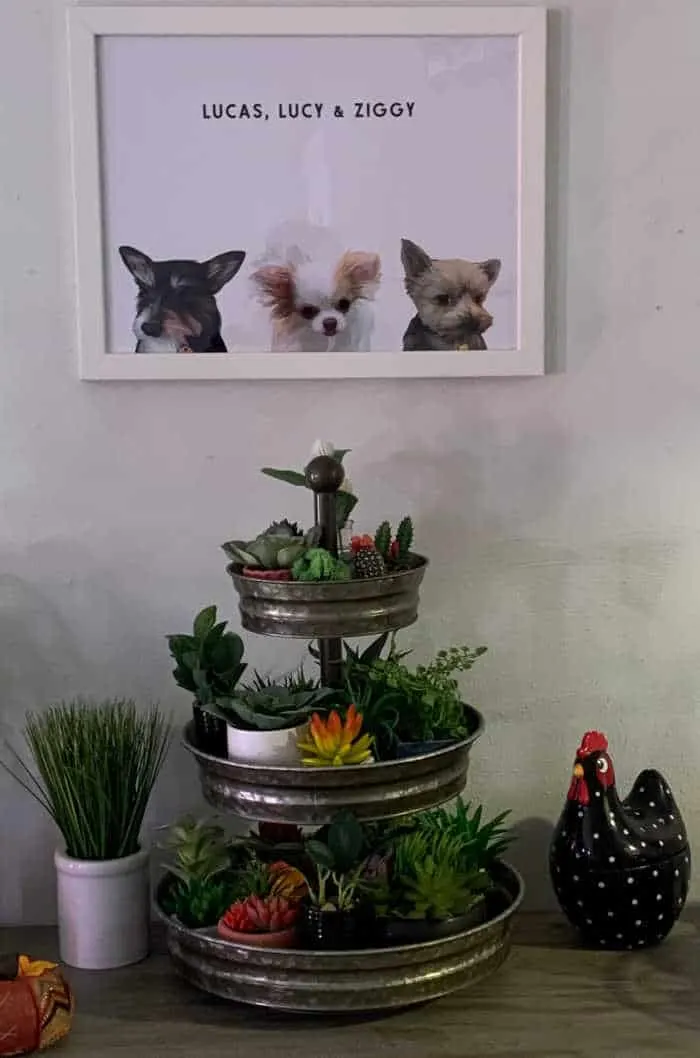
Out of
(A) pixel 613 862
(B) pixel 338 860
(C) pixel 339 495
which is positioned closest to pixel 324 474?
(C) pixel 339 495

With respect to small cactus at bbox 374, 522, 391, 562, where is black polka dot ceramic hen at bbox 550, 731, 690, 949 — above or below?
below

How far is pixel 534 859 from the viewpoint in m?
1.24

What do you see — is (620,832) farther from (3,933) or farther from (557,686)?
(3,933)

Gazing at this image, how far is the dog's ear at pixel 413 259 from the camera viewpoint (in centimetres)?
117

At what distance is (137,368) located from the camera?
3.81 ft

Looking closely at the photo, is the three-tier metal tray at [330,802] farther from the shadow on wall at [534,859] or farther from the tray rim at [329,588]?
the shadow on wall at [534,859]

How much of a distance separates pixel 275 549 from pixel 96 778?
0.26 meters

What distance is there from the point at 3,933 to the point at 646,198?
94 centimetres

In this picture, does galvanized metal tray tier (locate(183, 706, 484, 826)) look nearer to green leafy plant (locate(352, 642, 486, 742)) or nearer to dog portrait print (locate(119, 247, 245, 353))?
green leafy plant (locate(352, 642, 486, 742))

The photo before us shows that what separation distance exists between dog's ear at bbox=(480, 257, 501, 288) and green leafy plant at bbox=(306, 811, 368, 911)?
526 mm

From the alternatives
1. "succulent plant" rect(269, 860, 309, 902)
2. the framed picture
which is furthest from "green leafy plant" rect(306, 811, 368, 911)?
the framed picture

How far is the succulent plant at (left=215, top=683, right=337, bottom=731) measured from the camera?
0.99m

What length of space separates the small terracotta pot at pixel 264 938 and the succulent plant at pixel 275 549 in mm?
294

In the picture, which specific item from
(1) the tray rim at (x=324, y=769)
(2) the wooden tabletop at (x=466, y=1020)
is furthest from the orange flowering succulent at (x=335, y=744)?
(2) the wooden tabletop at (x=466, y=1020)
